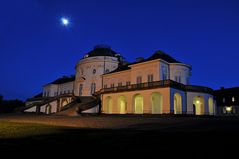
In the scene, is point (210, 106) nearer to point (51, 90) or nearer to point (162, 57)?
point (162, 57)

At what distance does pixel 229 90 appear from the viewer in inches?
1959

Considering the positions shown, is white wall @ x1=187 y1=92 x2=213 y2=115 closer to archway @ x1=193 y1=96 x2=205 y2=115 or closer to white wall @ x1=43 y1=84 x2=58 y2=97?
archway @ x1=193 y1=96 x2=205 y2=115

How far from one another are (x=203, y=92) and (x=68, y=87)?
122ft

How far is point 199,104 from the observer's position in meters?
33.2

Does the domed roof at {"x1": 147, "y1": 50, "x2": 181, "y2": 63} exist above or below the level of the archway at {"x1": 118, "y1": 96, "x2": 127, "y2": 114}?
above

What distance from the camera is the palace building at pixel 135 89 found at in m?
29.2

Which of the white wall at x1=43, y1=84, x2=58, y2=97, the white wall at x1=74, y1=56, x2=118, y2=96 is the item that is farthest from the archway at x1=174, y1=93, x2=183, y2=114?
the white wall at x1=43, y1=84, x2=58, y2=97

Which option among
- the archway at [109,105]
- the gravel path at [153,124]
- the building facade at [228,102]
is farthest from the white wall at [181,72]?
the building facade at [228,102]

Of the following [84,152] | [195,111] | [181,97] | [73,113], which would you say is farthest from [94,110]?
[84,152]

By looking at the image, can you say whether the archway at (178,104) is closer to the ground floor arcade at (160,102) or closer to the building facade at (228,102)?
the ground floor arcade at (160,102)

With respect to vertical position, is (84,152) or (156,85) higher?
(156,85)

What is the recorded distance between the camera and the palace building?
2918cm

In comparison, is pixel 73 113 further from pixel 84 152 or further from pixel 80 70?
pixel 84 152

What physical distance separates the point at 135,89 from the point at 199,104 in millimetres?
11813
